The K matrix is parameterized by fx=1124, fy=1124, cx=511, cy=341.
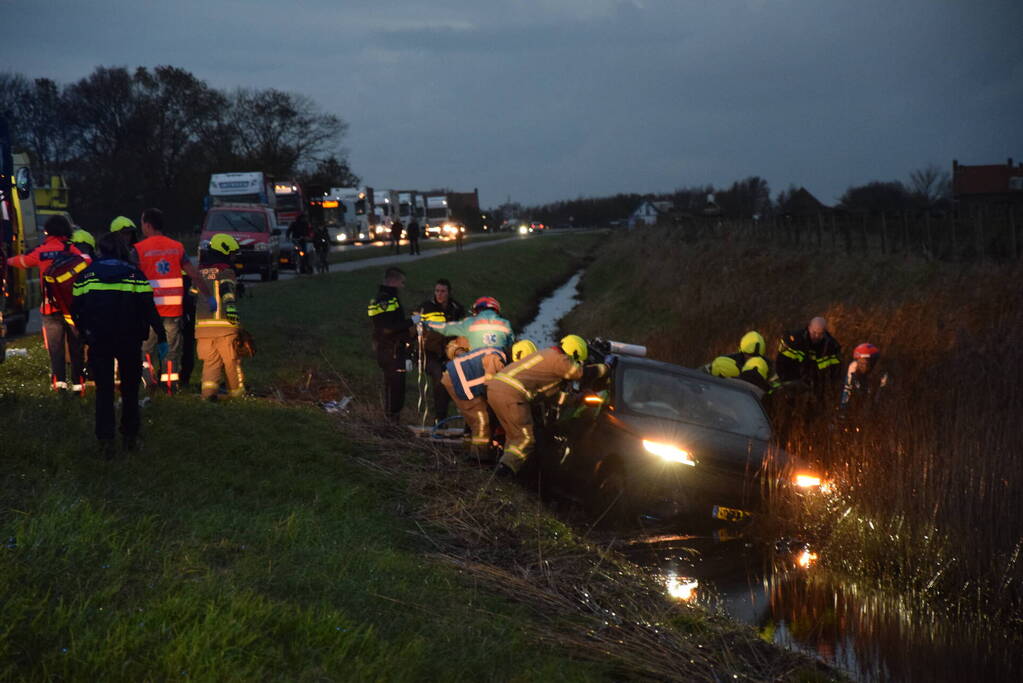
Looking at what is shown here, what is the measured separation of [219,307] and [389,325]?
185 cm

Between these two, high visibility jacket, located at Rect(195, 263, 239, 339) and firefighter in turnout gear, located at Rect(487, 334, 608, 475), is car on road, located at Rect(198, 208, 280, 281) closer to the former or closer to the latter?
high visibility jacket, located at Rect(195, 263, 239, 339)

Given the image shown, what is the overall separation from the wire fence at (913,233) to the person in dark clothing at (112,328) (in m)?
16.9

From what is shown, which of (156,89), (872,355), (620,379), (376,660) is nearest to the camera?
(376,660)

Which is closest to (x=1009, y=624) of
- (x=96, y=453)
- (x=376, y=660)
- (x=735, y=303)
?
(x=376, y=660)

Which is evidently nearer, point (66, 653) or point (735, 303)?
point (66, 653)

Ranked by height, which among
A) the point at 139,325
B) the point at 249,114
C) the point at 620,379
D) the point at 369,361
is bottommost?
the point at 369,361

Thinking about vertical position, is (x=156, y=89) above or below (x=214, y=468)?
above

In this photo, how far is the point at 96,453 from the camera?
7.86 metres

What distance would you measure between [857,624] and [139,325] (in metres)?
5.41

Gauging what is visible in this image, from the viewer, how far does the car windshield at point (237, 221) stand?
29.1 m

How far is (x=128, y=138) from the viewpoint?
6278 cm

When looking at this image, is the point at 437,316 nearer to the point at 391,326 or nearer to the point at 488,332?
the point at 391,326

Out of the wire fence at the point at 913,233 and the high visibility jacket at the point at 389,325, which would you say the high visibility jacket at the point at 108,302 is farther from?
the wire fence at the point at 913,233

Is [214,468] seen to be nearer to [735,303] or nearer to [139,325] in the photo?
[139,325]
